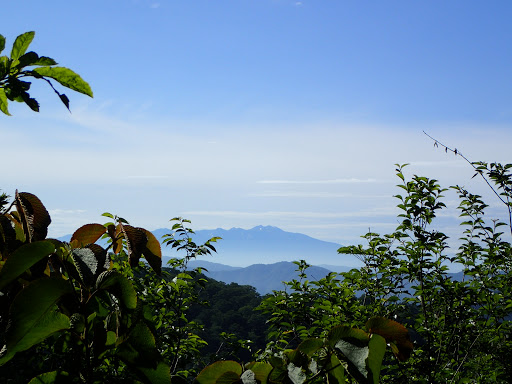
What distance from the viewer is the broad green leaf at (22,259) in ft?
2.39

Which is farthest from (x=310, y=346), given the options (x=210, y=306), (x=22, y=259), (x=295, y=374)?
(x=210, y=306)

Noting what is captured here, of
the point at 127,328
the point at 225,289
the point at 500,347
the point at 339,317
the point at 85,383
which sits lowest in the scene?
the point at 225,289

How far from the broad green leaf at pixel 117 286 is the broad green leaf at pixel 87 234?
11.4 inches

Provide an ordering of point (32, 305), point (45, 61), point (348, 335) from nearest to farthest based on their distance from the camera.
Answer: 1. point (32, 305)
2. point (348, 335)
3. point (45, 61)

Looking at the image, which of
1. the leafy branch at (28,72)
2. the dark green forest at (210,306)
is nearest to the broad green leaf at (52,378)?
the dark green forest at (210,306)

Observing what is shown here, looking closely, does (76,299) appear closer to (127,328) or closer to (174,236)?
(127,328)

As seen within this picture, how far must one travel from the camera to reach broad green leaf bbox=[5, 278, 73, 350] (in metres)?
0.70

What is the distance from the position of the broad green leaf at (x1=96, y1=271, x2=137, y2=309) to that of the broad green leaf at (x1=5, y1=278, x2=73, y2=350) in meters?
0.06

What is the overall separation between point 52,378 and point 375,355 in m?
0.61

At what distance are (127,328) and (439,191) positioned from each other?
511cm

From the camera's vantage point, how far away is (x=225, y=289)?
119 ft

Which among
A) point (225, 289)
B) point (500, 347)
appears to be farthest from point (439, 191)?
point (225, 289)

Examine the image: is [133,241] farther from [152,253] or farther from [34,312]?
[34,312]

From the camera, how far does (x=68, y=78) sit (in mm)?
1120
